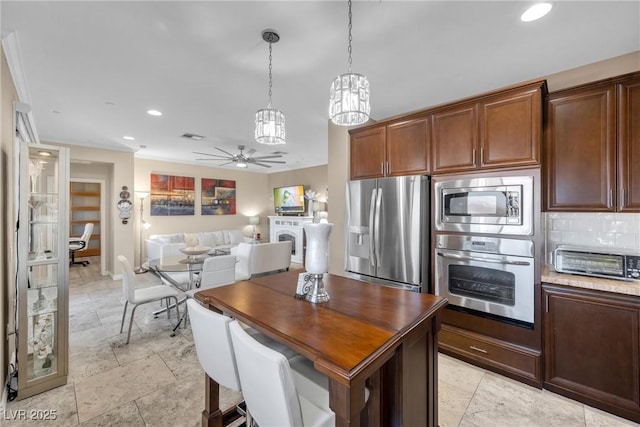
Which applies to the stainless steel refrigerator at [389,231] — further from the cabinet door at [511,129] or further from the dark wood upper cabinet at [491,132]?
the cabinet door at [511,129]

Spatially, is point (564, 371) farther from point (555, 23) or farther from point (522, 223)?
point (555, 23)

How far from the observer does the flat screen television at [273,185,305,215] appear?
777 cm

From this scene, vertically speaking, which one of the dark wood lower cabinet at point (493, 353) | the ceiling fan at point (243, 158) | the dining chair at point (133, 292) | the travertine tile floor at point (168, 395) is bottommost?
the travertine tile floor at point (168, 395)

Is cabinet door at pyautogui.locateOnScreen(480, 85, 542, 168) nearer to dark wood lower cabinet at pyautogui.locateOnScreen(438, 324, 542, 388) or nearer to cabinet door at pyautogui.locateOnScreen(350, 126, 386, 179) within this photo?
cabinet door at pyautogui.locateOnScreen(350, 126, 386, 179)

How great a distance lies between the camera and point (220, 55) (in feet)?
7.24

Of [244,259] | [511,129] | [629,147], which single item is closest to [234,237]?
[244,259]

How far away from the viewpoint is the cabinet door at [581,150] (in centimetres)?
201

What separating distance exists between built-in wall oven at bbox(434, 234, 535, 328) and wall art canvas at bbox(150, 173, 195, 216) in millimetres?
6543

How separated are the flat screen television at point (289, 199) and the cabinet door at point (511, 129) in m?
5.72

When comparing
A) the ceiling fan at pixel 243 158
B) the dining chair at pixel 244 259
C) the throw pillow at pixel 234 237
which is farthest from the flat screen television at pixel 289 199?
the dining chair at pixel 244 259

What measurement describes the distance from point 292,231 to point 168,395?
226 inches

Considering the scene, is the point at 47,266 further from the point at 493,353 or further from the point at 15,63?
the point at 493,353

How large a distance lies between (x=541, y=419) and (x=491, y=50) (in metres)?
2.64

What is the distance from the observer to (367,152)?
311 centimetres
